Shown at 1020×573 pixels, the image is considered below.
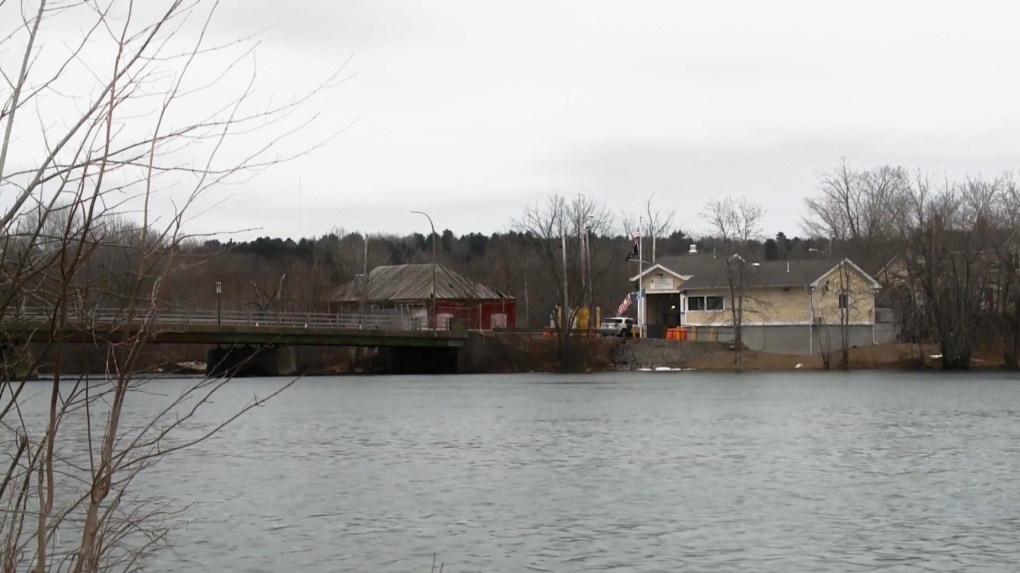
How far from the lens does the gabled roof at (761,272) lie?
93.4 meters

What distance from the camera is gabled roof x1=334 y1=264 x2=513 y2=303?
114688 mm

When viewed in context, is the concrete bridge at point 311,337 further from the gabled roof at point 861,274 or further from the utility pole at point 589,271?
the gabled roof at point 861,274

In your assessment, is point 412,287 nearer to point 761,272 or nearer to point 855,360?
point 761,272

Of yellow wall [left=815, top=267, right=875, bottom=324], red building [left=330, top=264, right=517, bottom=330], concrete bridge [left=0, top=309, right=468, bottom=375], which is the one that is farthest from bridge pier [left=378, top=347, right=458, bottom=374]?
yellow wall [left=815, top=267, right=875, bottom=324]

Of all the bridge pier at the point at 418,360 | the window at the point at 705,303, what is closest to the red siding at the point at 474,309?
the bridge pier at the point at 418,360

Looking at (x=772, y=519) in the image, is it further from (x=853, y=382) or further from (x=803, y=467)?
(x=853, y=382)

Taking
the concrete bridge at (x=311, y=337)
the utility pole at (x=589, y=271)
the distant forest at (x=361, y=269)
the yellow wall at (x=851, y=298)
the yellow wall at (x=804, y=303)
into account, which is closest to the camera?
the concrete bridge at (x=311, y=337)

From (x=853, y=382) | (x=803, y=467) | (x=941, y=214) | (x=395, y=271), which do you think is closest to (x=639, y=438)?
(x=803, y=467)

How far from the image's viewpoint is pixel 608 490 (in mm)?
23531

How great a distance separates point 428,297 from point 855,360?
4403 cm

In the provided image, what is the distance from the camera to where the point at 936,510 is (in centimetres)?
2073

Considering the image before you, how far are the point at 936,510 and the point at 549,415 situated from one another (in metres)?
23.1

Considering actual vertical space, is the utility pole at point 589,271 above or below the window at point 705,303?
above

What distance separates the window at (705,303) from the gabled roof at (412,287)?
934 inches
